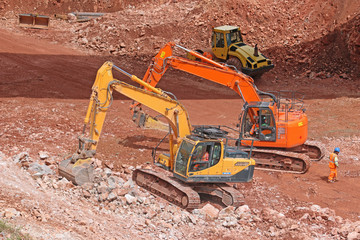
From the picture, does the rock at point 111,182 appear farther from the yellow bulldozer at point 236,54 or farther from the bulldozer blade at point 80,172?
the yellow bulldozer at point 236,54

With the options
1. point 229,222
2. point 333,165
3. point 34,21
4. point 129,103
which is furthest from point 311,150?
point 34,21

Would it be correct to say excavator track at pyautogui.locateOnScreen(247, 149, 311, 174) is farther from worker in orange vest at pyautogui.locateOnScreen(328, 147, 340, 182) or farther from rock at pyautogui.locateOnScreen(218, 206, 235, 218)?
rock at pyautogui.locateOnScreen(218, 206, 235, 218)

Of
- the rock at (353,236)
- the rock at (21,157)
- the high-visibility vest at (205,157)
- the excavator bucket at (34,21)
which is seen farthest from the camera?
the excavator bucket at (34,21)

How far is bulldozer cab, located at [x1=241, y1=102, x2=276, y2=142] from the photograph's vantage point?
725 inches

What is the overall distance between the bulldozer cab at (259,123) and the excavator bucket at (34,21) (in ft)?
72.3

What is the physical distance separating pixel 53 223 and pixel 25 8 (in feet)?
105

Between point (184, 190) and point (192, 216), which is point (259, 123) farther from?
point (192, 216)

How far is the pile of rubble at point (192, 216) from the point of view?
44.8ft

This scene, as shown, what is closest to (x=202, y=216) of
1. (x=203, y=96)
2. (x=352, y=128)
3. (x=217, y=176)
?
(x=217, y=176)

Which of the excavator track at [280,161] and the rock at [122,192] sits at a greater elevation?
the excavator track at [280,161]

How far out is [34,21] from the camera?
120ft

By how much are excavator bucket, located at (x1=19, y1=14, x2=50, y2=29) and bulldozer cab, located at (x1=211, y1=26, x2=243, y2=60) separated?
13.0 metres

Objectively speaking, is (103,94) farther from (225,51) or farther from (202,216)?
(225,51)

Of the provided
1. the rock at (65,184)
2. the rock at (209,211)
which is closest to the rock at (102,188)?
the rock at (65,184)
